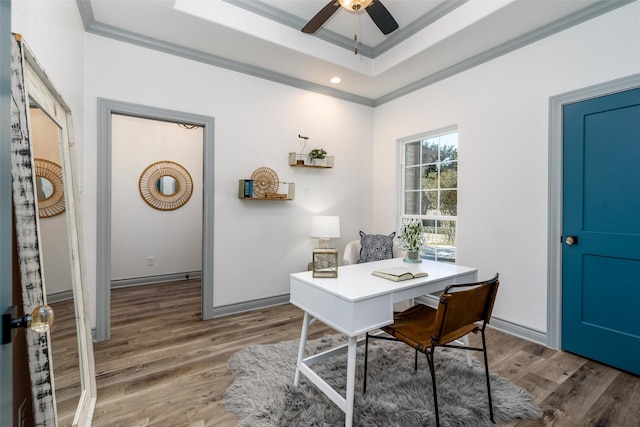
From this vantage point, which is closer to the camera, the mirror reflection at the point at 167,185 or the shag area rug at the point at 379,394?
the shag area rug at the point at 379,394

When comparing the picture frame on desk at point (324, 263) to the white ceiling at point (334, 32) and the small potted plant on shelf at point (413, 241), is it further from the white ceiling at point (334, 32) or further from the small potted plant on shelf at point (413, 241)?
the white ceiling at point (334, 32)

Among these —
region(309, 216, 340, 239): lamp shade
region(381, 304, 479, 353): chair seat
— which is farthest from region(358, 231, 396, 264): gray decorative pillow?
region(381, 304, 479, 353): chair seat

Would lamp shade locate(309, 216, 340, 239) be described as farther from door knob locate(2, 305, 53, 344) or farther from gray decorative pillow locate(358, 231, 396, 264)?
door knob locate(2, 305, 53, 344)

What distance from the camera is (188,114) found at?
3.13m

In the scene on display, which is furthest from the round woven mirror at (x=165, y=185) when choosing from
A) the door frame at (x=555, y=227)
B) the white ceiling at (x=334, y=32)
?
the door frame at (x=555, y=227)

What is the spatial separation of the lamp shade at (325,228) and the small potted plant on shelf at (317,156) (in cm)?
72

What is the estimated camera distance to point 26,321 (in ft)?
2.49

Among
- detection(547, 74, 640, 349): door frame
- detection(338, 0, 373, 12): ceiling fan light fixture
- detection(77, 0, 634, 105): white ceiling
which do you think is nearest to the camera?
detection(338, 0, 373, 12): ceiling fan light fixture

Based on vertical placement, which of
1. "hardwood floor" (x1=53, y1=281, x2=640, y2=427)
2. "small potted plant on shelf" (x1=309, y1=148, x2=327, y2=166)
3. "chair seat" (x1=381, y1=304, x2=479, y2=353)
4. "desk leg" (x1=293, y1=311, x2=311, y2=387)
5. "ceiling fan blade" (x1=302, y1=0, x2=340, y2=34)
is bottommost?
"hardwood floor" (x1=53, y1=281, x2=640, y2=427)

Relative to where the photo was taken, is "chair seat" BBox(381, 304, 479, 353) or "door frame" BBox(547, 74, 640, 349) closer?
"chair seat" BBox(381, 304, 479, 353)

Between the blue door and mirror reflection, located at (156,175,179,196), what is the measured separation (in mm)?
4995

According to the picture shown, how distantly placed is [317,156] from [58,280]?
9.38 ft

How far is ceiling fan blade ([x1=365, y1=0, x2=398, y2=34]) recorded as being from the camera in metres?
2.17

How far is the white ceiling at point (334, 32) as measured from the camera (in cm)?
252
